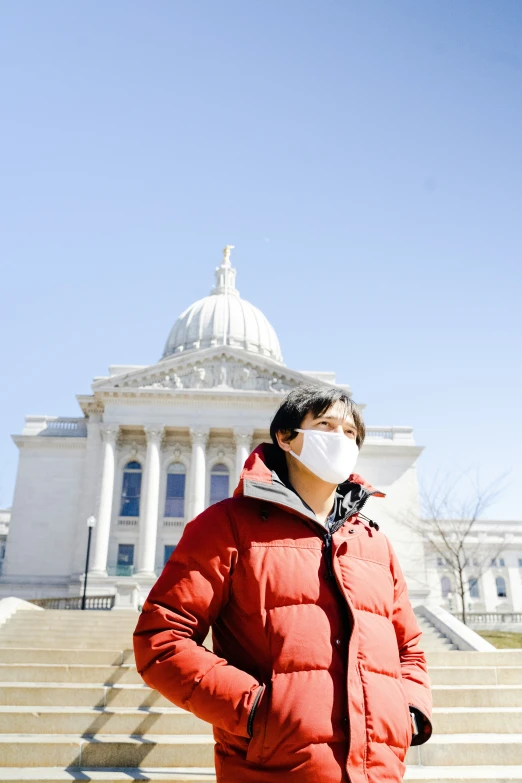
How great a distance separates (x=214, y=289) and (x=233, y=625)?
7100cm

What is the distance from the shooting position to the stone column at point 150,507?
130 ft

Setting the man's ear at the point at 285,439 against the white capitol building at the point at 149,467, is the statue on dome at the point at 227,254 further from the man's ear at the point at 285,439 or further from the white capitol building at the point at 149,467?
the man's ear at the point at 285,439

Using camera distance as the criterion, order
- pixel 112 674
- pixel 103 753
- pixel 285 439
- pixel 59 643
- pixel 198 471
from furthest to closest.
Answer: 1. pixel 198 471
2. pixel 59 643
3. pixel 112 674
4. pixel 103 753
5. pixel 285 439

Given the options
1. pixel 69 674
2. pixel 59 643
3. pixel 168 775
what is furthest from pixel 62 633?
pixel 168 775

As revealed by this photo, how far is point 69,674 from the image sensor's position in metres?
9.81

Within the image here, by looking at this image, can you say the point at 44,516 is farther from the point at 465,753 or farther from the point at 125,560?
the point at 465,753

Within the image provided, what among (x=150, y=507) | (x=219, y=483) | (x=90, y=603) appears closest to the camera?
(x=90, y=603)

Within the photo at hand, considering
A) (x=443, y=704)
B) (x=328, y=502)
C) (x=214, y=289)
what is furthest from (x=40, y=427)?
(x=328, y=502)

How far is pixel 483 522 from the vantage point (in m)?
65.6

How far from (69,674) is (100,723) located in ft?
6.66

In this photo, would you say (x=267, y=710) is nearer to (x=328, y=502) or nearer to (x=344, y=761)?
(x=344, y=761)

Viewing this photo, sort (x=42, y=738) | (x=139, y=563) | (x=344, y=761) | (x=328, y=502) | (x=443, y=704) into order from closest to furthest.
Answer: (x=344, y=761), (x=328, y=502), (x=42, y=738), (x=443, y=704), (x=139, y=563)

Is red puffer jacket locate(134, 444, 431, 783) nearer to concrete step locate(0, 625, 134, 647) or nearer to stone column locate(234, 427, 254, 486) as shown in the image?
concrete step locate(0, 625, 134, 647)

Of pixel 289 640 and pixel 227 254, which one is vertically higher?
pixel 227 254
